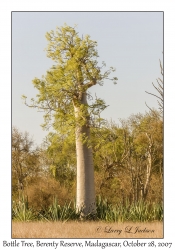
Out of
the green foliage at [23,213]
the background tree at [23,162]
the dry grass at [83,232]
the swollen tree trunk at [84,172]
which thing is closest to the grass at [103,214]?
the green foliage at [23,213]

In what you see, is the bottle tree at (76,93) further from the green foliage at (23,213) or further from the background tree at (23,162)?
the background tree at (23,162)

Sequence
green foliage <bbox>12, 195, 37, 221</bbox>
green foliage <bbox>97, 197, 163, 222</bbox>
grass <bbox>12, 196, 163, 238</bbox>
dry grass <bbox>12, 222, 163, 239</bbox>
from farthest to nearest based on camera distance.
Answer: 1. green foliage <bbox>12, 195, 37, 221</bbox>
2. green foliage <bbox>97, 197, 163, 222</bbox>
3. grass <bbox>12, 196, 163, 238</bbox>
4. dry grass <bbox>12, 222, 163, 239</bbox>

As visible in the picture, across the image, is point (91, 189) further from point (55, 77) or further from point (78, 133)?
point (55, 77)

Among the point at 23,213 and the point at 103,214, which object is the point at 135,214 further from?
the point at 23,213

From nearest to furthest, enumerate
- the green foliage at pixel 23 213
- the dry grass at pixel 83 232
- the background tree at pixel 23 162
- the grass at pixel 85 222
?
the dry grass at pixel 83 232 < the grass at pixel 85 222 < the green foliage at pixel 23 213 < the background tree at pixel 23 162

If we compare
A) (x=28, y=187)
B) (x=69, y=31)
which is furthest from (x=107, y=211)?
(x=28, y=187)

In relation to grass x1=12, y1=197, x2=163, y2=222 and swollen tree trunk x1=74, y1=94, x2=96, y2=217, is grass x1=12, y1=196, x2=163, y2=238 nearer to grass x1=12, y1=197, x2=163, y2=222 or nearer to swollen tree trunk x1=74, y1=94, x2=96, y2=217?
grass x1=12, y1=197, x2=163, y2=222

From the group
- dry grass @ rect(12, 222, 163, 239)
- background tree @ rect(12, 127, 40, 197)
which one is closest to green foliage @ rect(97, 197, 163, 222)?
dry grass @ rect(12, 222, 163, 239)

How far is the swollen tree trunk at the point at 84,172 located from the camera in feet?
39.9

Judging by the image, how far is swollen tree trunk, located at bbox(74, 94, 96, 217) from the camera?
1216 cm

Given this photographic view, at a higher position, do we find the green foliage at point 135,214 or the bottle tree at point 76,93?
the bottle tree at point 76,93

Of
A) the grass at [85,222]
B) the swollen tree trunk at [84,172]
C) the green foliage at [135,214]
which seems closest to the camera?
the grass at [85,222]

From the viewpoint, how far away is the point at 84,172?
12250 millimetres

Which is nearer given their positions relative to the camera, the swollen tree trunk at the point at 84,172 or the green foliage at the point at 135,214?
the green foliage at the point at 135,214
